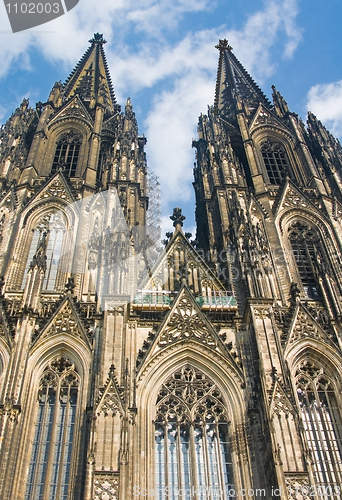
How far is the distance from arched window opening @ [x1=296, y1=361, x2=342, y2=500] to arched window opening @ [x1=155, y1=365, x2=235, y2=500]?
109 inches

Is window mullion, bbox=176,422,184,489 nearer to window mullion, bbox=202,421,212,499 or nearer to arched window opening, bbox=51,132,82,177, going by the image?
window mullion, bbox=202,421,212,499

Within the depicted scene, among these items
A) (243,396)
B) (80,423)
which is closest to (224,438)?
(243,396)

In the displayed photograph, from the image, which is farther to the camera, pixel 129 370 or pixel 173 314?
pixel 173 314

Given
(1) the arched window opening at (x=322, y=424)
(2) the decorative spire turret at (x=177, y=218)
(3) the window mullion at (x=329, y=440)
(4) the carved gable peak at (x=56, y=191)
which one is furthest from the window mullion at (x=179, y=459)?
(4) the carved gable peak at (x=56, y=191)

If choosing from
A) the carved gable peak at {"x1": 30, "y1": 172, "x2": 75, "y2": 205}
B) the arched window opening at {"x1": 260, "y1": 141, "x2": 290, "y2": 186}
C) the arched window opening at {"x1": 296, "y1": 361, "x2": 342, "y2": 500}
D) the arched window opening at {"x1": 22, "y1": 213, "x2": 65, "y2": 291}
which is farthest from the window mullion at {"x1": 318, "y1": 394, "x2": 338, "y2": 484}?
the carved gable peak at {"x1": 30, "y1": 172, "x2": 75, "y2": 205}

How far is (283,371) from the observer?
789 inches

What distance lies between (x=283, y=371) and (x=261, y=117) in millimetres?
22022

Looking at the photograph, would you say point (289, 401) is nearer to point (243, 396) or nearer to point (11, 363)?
point (243, 396)

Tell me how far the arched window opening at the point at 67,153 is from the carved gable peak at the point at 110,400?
15.5 m

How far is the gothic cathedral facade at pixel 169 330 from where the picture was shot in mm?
18219

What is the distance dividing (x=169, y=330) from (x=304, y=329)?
502cm

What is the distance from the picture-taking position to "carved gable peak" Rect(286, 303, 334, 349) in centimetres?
2256

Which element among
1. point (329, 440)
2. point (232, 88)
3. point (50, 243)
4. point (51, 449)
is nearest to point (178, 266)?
point (50, 243)

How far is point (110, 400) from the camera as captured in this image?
18656 millimetres
